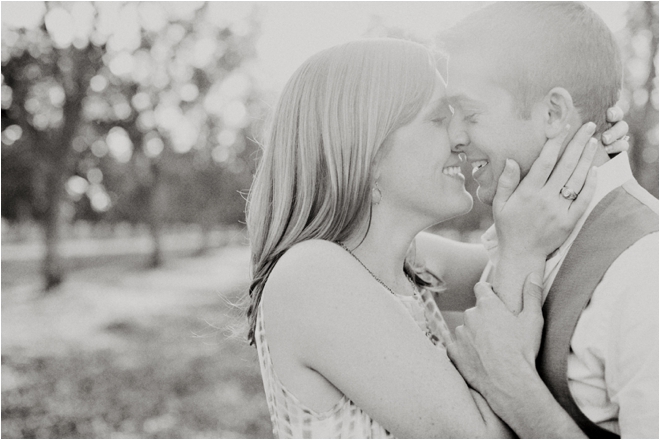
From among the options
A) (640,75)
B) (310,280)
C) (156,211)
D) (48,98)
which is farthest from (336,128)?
(156,211)

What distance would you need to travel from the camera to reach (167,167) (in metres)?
27.4

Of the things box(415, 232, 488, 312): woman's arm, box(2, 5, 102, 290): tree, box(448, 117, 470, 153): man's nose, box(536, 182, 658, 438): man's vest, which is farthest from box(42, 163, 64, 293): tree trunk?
box(536, 182, 658, 438): man's vest

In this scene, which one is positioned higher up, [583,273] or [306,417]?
[583,273]

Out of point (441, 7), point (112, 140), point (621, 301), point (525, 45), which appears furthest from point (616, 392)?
point (112, 140)

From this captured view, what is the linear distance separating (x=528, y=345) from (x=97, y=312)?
675 inches

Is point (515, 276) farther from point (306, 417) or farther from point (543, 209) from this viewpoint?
point (306, 417)

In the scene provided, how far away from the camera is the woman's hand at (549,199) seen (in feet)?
8.22

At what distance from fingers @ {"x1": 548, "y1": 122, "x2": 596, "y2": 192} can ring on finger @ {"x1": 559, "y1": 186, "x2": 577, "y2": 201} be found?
0.05 ft

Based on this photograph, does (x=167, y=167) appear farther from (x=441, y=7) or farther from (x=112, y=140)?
(x=441, y=7)

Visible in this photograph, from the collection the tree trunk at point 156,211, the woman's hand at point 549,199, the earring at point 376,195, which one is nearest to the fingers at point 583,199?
the woman's hand at point 549,199

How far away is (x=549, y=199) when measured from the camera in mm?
2537

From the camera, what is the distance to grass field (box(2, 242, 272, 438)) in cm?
813

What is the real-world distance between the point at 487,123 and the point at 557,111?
0.29 meters

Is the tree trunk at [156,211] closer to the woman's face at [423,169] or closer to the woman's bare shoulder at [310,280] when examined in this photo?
the woman's face at [423,169]
